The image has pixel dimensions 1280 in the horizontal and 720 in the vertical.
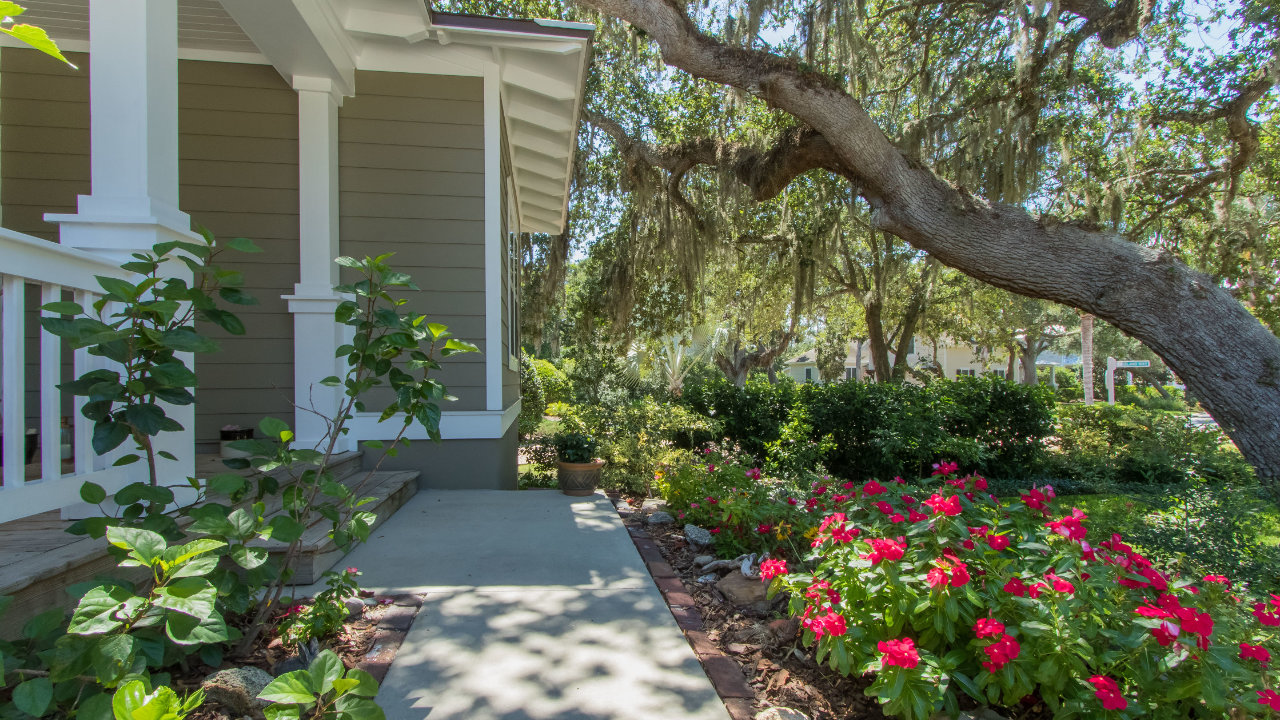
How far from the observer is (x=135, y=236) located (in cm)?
226

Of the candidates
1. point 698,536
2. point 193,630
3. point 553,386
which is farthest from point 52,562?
point 553,386

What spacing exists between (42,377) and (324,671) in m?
1.37

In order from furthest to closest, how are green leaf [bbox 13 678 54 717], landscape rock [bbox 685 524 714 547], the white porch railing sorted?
1. landscape rock [bbox 685 524 714 547]
2. the white porch railing
3. green leaf [bbox 13 678 54 717]

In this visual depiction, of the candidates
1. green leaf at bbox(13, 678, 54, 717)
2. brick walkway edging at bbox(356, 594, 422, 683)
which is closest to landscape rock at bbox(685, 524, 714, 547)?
brick walkway edging at bbox(356, 594, 422, 683)

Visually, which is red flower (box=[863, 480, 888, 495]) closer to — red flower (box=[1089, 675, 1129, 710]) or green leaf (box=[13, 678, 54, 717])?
red flower (box=[1089, 675, 1129, 710])

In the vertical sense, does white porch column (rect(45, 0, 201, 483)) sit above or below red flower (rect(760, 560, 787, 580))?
above

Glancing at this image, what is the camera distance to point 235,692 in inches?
65.7

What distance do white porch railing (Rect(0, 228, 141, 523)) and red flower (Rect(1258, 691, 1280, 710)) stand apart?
3.05 m

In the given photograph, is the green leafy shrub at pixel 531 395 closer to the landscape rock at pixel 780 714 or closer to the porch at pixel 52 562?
the porch at pixel 52 562

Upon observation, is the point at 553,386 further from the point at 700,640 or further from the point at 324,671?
the point at 324,671

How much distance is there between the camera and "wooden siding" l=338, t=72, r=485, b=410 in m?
4.61

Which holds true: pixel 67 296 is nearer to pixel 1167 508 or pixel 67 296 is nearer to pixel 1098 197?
pixel 1167 508

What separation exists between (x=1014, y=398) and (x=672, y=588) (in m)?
6.92

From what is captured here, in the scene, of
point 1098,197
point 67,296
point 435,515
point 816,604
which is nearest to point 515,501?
point 435,515
